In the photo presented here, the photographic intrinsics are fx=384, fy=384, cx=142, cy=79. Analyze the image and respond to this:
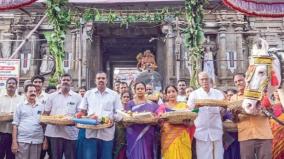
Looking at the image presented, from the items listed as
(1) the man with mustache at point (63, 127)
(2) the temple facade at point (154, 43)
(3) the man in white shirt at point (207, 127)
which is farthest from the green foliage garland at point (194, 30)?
(2) the temple facade at point (154, 43)

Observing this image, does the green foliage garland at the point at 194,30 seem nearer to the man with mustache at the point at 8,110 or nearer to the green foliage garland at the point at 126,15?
the green foliage garland at the point at 126,15

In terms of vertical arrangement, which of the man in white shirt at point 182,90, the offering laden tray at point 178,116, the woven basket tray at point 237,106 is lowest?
the offering laden tray at point 178,116

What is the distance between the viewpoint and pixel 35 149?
5473 millimetres

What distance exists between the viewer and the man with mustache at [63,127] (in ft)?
17.6

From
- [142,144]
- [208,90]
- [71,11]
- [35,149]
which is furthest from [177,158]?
[71,11]

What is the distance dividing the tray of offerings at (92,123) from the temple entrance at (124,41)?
6370 mm

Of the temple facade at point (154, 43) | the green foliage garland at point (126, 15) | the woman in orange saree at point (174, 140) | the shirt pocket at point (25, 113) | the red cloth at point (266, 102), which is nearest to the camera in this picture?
the red cloth at point (266, 102)

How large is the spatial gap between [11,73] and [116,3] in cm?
380

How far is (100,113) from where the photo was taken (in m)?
5.29

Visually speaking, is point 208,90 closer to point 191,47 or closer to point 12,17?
point 191,47

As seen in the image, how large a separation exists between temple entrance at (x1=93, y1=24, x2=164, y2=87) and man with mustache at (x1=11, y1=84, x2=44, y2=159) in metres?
5.95

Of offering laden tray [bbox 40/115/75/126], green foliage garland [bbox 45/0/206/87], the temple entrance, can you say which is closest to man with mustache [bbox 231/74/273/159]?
offering laden tray [bbox 40/115/75/126]

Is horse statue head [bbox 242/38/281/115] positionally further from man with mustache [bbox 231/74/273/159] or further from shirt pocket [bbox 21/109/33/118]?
shirt pocket [bbox 21/109/33/118]

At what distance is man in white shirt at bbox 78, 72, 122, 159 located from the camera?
206 inches
